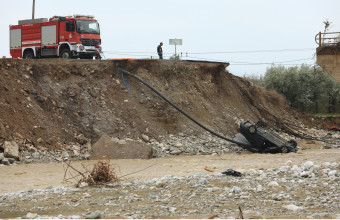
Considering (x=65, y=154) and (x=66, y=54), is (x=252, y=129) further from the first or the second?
(x=66, y=54)

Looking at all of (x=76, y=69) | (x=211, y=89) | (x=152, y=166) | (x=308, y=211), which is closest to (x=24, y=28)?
(x=76, y=69)

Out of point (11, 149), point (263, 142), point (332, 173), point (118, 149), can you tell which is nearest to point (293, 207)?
point (332, 173)

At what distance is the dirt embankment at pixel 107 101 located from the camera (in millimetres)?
23469

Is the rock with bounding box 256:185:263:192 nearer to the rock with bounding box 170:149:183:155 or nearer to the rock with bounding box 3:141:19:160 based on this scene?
the rock with bounding box 3:141:19:160

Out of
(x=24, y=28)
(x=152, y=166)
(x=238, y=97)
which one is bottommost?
(x=152, y=166)

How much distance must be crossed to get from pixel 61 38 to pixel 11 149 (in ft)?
40.9

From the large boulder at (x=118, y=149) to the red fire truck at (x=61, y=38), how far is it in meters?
10.5

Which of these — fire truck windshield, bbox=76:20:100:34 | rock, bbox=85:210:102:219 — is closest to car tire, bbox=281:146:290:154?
fire truck windshield, bbox=76:20:100:34

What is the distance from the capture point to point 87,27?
31625 mm

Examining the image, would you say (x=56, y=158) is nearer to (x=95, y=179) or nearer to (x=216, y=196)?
(x=95, y=179)

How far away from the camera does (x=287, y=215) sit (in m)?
9.42

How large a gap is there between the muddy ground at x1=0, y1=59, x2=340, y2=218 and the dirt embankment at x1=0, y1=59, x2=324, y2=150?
0.21 ft

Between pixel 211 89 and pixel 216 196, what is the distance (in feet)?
70.4

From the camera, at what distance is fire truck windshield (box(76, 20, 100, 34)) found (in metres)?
31.3
